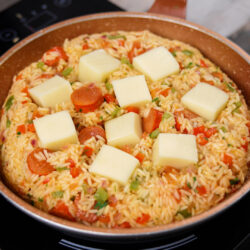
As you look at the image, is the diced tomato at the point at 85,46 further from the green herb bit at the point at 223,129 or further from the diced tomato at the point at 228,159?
the diced tomato at the point at 228,159

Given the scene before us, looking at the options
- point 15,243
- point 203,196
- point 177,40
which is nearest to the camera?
point 203,196

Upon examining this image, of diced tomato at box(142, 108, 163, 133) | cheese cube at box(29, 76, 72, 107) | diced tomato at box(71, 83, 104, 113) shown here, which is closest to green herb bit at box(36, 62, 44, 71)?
cheese cube at box(29, 76, 72, 107)

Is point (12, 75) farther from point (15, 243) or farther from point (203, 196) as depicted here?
point (203, 196)

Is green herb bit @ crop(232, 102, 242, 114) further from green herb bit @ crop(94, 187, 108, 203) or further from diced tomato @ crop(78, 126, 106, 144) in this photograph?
green herb bit @ crop(94, 187, 108, 203)

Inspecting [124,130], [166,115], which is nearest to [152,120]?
[166,115]

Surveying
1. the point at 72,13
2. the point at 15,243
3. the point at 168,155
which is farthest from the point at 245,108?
the point at 72,13

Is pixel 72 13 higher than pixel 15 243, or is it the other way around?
pixel 72 13
